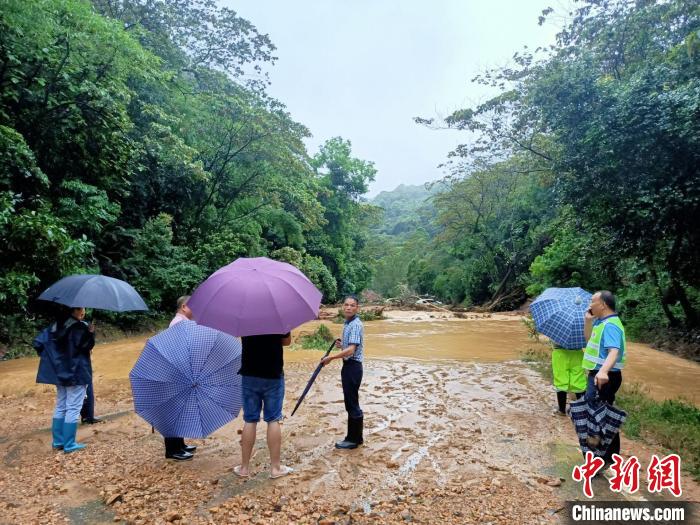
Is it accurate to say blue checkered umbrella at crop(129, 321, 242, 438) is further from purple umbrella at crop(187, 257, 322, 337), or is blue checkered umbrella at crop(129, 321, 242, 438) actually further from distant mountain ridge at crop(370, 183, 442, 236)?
distant mountain ridge at crop(370, 183, 442, 236)

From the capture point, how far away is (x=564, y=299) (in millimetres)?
5906

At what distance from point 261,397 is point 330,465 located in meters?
1.03

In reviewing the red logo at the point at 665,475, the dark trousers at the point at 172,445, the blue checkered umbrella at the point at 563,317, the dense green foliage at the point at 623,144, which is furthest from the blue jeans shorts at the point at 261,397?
the dense green foliage at the point at 623,144

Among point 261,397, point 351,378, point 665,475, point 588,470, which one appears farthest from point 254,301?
point 665,475

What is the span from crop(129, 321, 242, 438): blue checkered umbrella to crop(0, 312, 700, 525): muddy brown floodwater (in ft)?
1.60

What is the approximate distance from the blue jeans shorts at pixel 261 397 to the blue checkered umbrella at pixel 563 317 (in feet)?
11.9

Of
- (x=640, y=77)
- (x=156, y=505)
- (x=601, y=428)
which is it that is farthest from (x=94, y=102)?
(x=640, y=77)

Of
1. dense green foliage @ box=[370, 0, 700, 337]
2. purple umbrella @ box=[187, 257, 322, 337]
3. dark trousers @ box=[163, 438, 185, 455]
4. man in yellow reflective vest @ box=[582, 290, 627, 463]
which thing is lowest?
dark trousers @ box=[163, 438, 185, 455]

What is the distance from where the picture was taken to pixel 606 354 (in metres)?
3.95

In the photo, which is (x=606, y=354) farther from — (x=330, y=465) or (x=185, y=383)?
(x=185, y=383)

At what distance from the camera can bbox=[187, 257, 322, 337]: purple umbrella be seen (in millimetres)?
3518

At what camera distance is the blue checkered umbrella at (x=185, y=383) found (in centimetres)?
392

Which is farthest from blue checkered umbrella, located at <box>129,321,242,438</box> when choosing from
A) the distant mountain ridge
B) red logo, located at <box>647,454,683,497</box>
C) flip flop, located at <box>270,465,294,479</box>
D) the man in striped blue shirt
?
the distant mountain ridge

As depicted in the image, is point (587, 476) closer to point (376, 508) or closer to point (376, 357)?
point (376, 508)
